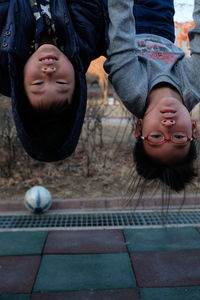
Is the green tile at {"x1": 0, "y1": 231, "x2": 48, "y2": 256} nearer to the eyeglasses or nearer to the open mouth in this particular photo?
the eyeglasses

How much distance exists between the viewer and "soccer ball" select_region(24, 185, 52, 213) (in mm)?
3596

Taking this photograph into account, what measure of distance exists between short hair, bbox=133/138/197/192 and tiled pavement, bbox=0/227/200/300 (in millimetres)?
1037

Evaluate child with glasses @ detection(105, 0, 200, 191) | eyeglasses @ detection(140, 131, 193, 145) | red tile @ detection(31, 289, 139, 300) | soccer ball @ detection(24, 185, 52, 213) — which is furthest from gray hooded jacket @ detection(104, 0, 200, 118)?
soccer ball @ detection(24, 185, 52, 213)

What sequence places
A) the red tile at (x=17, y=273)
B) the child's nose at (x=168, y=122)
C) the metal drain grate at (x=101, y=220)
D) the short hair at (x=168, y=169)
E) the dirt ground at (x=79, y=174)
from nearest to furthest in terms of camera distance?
1. the child's nose at (x=168, y=122)
2. the short hair at (x=168, y=169)
3. the red tile at (x=17, y=273)
4. the metal drain grate at (x=101, y=220)
5. the dirt ground at (x=79, y=174)

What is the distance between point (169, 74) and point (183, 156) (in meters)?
0.36

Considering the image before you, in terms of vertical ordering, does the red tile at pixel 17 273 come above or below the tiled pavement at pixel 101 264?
above

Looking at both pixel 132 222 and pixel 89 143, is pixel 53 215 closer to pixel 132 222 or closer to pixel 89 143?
pixel 132 222

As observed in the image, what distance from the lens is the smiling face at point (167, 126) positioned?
1471 mm

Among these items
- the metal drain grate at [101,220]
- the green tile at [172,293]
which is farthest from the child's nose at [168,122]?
the metal drain grate at [101,220]

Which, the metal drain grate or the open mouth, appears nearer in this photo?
the open mouth

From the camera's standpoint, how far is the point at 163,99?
4.94ft

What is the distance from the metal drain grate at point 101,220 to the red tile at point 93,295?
3.43 ft

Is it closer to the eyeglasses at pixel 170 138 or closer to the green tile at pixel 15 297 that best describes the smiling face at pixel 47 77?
the eyeglasses at pixel 170 138

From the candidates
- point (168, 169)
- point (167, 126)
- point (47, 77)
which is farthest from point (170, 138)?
point (47, 77)
